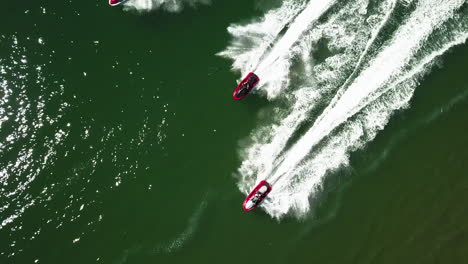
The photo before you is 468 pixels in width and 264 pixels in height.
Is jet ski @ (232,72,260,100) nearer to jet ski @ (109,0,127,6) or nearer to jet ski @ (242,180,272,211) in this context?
jet ski @ (242,180,272,211)

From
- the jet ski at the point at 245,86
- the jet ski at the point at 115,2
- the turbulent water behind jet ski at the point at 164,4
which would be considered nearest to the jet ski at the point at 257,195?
the jet ski at the point at 245,86

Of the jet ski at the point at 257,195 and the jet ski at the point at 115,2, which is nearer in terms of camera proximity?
the jet ski at the point at 257,195

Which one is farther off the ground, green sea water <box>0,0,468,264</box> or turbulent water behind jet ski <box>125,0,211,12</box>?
turbulent water behind jet ski <box>125,0,211,12</box>

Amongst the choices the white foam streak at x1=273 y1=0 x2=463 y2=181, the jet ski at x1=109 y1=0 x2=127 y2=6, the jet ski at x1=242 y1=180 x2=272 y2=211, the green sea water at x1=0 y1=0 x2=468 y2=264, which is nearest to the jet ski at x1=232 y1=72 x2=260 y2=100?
the green sea water at x1=0 y1=0 x2=468 y2=264

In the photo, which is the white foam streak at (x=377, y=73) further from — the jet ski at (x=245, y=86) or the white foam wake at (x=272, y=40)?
the jet ski at (x=245, y=86)

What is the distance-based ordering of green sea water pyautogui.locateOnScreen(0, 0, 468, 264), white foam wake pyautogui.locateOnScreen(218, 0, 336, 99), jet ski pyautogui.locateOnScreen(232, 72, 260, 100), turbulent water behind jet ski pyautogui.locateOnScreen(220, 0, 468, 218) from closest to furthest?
green sea water pyautogui.locateOnScreen(0, 0, 468, 264) → turbulent water behind jet ski pyautogui.locateOnScreen(220, 0, 468, 218) → jet ski pyautogui.locateOnScreen(232, 72, 260, 100) → white foam wake pyautogui.locateOnScreen(218, 0, 336, 99)

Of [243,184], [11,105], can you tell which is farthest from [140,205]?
[11,105]

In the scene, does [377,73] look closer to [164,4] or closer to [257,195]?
[257,195]

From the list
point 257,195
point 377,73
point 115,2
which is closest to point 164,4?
point 115,2
